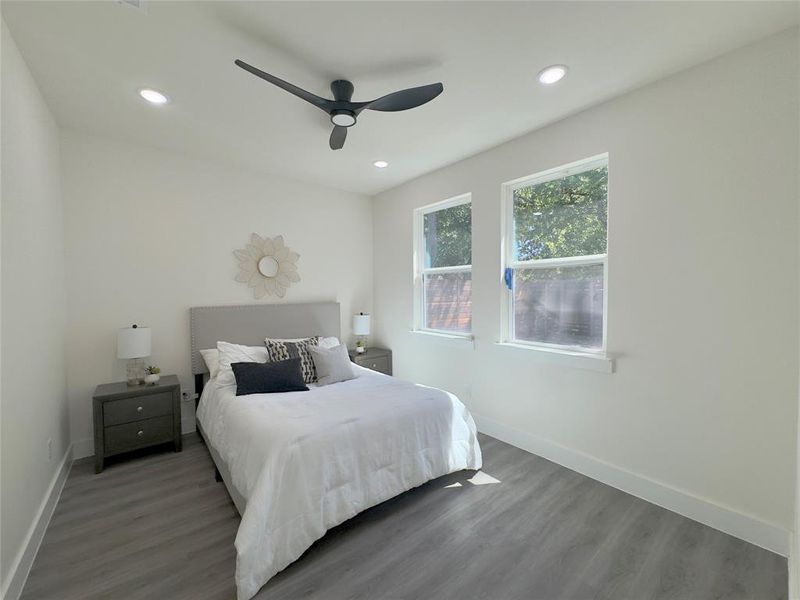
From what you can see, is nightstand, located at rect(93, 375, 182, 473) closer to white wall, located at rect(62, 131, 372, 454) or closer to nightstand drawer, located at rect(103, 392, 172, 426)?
nightstand drawer, located at rect(103, 392, 172, 426)

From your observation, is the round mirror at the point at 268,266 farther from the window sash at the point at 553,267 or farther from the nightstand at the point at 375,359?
the window sash at the point at 553,267

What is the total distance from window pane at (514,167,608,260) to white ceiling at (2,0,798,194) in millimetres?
520

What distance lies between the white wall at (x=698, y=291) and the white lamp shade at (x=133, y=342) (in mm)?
3185

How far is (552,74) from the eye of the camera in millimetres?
2121

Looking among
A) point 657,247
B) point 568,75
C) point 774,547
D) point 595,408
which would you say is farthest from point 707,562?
point 568,75

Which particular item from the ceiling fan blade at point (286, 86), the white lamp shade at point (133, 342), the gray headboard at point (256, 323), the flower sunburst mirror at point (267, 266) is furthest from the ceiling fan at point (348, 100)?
the white lamp shade at point (133, 342)

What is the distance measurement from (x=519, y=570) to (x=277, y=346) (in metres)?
2.47

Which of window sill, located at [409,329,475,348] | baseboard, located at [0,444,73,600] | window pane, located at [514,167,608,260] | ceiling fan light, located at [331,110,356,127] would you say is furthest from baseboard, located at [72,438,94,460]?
window pane, located at [514,167,608,260]

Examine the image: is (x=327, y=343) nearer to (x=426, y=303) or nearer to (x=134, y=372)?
(x=426, y=303)

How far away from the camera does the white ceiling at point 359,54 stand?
166 cm

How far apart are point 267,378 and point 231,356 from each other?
576mm

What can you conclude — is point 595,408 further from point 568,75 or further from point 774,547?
point 568,75

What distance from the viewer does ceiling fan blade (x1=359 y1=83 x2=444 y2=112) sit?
1902 millimetres

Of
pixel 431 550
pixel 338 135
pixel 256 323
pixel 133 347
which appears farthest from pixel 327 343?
pixel 431 550
